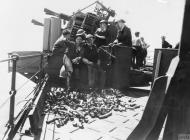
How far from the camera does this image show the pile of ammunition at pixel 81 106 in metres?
5.20

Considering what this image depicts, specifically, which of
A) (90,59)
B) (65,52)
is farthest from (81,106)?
(90,59)

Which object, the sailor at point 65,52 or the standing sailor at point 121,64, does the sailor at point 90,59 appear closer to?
the sailor at point 65,52

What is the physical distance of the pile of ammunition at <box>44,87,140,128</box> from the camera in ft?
17.1

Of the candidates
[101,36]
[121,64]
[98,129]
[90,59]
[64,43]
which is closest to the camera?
[98,129]

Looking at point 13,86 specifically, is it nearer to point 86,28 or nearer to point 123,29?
point 123,29

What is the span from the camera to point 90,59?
832 cm

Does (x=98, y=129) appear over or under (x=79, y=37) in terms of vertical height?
under

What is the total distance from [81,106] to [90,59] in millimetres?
2506

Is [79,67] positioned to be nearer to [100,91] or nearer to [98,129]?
[100,91]

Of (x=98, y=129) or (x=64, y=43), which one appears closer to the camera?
(x=98, y=129)

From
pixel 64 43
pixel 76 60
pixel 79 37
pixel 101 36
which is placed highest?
pixel 101 36

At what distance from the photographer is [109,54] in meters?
8.64

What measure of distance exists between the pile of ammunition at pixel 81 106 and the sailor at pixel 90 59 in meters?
0.64

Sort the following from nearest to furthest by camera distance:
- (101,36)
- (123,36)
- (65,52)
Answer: (65,52)
(123,36)
(101,36)
